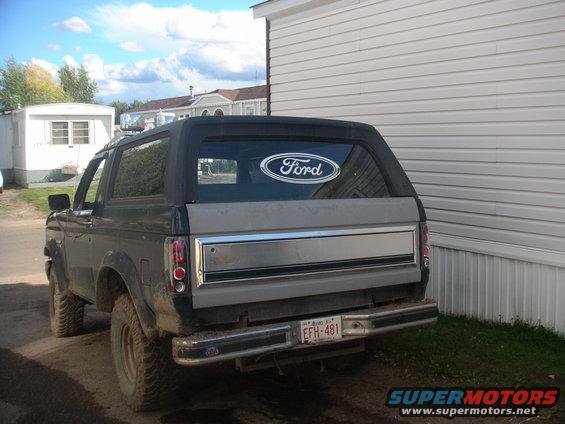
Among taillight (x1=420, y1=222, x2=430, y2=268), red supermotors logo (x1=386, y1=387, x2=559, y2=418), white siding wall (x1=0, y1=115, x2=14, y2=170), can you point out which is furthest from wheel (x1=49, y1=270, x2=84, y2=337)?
white siding wall (x1=0, y1=115, x2=14, y2=170)

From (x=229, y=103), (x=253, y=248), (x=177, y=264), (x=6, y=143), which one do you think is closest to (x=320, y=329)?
(x=253, y=248)

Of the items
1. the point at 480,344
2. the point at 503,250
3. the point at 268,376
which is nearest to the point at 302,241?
the point at 268,376

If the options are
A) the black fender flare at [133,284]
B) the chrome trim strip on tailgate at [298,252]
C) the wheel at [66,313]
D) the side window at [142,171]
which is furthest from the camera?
the wheel at [66,313]

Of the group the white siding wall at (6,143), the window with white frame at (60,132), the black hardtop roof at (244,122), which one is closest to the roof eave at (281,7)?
the black hardtop roof at (244,122)

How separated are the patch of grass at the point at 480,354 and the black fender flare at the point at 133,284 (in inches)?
68.9

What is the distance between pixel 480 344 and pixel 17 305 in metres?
5.80

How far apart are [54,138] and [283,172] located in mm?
22552

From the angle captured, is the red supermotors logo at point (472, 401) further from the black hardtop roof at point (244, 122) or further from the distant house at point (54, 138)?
the distant house at point (54, 138)

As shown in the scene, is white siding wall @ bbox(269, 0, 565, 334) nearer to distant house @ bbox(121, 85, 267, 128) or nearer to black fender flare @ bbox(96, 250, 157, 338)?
black fender flare @ bbox(96, 250, 157, 338)

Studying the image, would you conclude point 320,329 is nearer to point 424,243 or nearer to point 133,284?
point 424,243

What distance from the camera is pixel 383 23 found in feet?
23.5

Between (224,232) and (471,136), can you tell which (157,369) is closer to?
(224,232)

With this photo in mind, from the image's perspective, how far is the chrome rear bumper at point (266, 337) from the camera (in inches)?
136

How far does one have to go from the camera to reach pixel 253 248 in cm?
367
